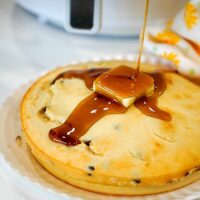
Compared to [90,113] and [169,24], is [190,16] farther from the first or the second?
[90,113]

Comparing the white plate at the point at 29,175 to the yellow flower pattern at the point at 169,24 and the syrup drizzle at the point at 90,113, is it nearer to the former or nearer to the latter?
the syrup drizzle at the point at 90,113

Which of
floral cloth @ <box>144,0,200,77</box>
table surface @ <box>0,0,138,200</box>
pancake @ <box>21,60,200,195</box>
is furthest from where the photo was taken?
table surface @ <box>0,0,138,200</box>

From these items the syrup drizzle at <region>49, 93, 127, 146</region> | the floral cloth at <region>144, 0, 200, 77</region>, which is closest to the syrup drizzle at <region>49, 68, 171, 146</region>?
the syrup drizzle at <region>49, 93, 127, 146</region>

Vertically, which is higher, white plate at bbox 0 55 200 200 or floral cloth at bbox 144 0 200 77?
floral cloth at bbox 144 0 200 77

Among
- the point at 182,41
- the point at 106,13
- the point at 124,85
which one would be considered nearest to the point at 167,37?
the point at 182,41

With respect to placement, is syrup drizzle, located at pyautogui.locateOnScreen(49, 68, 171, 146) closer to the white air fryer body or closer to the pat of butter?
the pat of butter

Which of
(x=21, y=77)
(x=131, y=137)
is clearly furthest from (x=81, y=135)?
(x=21, y=77)
